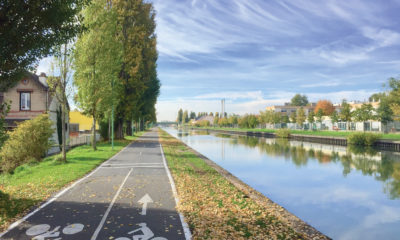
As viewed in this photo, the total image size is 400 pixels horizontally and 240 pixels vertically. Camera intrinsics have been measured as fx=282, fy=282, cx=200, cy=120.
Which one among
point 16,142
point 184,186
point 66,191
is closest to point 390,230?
point 184,186

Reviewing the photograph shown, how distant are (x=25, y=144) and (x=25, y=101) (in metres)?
18.1

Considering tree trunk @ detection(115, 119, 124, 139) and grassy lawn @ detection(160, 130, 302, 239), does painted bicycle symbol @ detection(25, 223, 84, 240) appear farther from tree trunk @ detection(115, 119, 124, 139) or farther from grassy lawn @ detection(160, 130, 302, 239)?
tree trunk @ detection(115, 119, 124, 139)

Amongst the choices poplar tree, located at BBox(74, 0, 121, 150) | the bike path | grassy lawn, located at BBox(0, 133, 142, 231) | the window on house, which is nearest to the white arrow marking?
the bike path

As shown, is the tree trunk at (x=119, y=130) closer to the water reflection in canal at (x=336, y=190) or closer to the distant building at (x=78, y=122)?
the water reflection in canal at (x=336, y=190)

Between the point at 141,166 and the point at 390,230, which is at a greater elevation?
the point at 141,166

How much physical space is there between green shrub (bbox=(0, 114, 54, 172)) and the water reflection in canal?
1426 centimetres

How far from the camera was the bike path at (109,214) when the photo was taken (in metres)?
6.83

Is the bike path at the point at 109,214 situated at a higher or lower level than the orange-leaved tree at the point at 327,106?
lower

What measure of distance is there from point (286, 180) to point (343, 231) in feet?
27.8

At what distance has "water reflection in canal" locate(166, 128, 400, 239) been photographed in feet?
35.2

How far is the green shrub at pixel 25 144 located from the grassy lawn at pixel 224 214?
12.8 metres

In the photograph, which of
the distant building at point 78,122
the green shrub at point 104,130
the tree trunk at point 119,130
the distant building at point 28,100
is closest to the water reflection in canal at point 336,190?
the tree trunk at point 119,130

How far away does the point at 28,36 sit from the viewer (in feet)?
28.9

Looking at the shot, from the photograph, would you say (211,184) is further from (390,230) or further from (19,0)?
(19,0)
